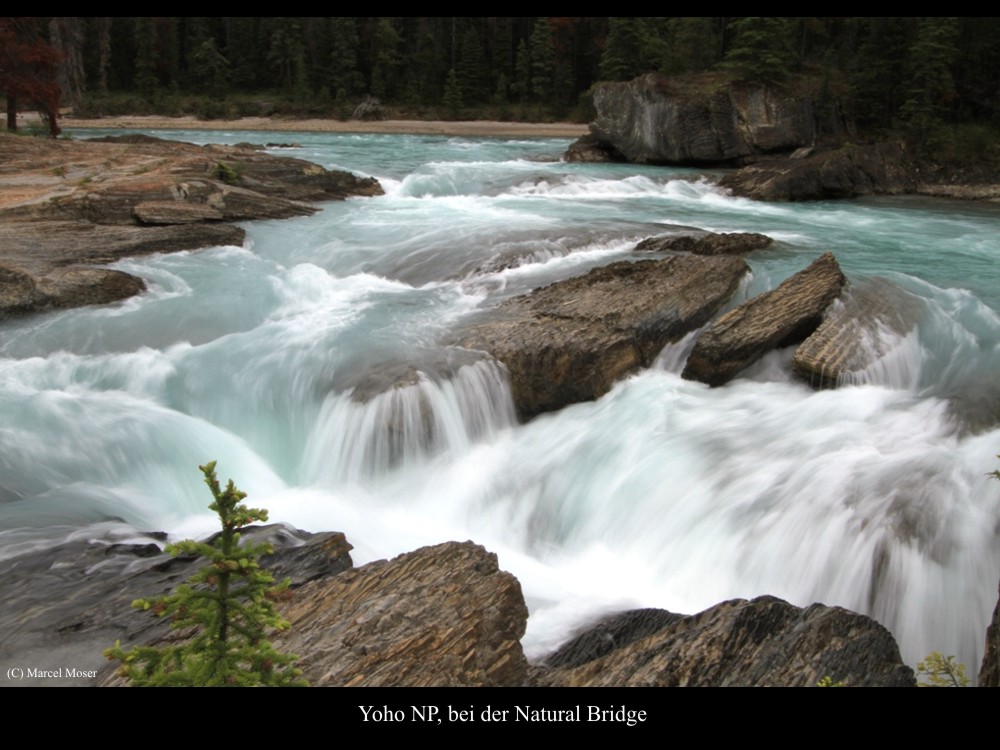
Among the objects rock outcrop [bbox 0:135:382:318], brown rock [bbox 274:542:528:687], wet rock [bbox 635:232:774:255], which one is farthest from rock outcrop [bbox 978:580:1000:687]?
rock outcrop [bbox 0:135:382:318]

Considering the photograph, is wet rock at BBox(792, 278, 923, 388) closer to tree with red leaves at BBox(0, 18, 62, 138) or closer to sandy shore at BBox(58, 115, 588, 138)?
tree with red leaves at BBox(0, 18, 62, 138)

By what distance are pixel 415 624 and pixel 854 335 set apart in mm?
7663

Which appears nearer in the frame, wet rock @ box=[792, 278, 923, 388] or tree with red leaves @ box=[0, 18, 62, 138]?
wet rock @ box=[792, 278, 923, 388]

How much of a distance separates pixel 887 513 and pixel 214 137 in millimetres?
41898

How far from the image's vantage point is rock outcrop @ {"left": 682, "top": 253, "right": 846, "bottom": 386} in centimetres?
995

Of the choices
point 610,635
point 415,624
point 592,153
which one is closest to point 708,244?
point 610,635

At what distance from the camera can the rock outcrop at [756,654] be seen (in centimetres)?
466

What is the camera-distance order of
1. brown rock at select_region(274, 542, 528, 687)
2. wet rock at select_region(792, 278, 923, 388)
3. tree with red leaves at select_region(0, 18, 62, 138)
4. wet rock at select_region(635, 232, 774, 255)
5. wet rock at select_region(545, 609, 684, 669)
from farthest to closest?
tree with red leaves at select_region(0, 18, 62, 138) → wet rock at select_region(635, 232, 774, 255) → wet rock at select_region(792, 278, 923, 388) → wet rock at select_region(545, 609, 684, 669) → brown rock at select_region(274, 542, 528, 687)

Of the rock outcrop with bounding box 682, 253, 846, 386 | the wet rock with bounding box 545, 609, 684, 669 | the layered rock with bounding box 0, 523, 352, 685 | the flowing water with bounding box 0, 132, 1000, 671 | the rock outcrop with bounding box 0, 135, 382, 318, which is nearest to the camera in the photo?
the layered rock with bounding box 0, 523, 352, 685

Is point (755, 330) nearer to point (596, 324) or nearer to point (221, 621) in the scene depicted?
point (596, 324)

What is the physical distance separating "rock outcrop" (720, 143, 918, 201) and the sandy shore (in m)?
22.3

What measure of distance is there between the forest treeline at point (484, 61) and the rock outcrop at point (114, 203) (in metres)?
20.1

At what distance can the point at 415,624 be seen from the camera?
4.79m
